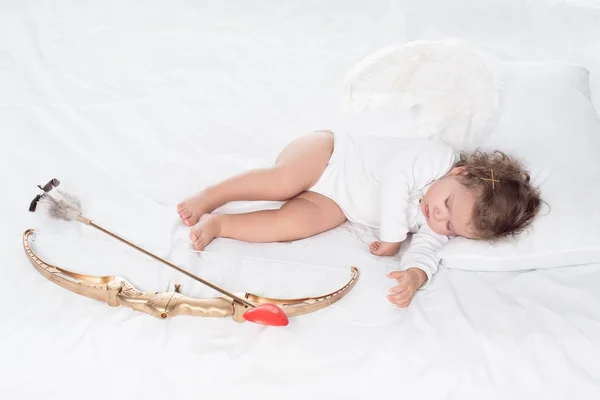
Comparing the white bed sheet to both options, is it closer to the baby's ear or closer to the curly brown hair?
the curly brown hair

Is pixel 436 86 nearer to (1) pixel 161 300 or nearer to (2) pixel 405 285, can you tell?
(2) pixel 405 285

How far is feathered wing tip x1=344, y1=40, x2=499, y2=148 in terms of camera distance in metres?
1.47

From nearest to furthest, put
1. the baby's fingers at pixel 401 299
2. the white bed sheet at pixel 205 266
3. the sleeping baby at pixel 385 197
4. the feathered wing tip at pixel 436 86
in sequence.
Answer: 1. the white bed sheet at pixel 205 266
2. the baby's fingers at pixel 401 299
3. the sleeping baby at pixel 385 197
4. the feathered wing tip at pixel 436 86

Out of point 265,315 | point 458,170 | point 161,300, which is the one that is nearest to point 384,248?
point 458,170

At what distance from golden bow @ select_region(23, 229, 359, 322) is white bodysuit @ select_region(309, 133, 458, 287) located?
10.0 inches

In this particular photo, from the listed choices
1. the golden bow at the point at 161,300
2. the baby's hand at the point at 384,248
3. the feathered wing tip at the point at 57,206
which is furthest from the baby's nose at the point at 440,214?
the feathered wing tip at the point at 57,206

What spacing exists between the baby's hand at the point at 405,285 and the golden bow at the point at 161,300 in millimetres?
108

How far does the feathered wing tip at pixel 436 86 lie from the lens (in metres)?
1.47

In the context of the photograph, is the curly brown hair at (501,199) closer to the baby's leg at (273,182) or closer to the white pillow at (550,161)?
the white pillow at (550,161)

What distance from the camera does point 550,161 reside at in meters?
1.46

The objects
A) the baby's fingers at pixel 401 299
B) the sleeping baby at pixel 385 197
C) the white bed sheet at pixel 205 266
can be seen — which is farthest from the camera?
the sleeping baby at pixel 385 197

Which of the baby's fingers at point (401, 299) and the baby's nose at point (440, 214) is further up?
A: the baby's nose at point (440, 214)

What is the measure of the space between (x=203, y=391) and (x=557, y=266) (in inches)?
29.9

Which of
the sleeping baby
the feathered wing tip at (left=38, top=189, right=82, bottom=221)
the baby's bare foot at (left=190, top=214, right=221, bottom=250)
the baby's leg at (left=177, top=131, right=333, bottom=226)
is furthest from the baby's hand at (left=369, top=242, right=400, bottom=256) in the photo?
the feathered wing tip at (left=38, top=189, right=82, bottom=221)
